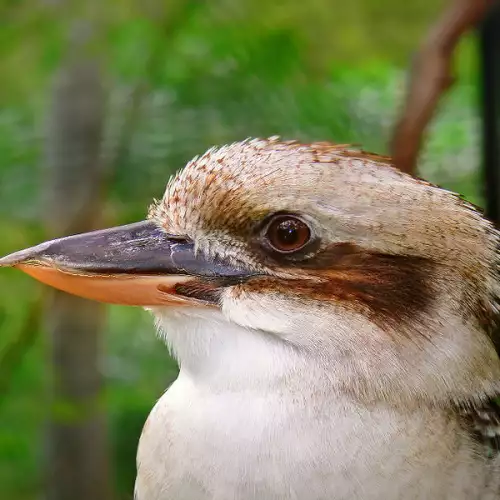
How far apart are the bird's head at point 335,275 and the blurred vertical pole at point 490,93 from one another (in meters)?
0.95

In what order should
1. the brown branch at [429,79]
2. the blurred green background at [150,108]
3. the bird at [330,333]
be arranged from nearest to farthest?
the bird at [330,333]
the brown branch at [429,79]
the blurred green background at [150,108]

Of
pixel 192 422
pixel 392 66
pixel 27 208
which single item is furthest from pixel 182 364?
pixel 392 66

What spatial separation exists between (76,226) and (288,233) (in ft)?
3.37

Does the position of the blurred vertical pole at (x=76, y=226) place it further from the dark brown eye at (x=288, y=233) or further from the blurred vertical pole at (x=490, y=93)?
the dark brown eye at (x=288, y=233)

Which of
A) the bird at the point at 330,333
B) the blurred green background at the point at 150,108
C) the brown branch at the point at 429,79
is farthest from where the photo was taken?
the blurred green background at the point at 150,108

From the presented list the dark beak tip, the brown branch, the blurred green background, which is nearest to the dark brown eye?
the dark beak tip

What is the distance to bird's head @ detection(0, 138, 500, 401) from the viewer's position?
0.82m

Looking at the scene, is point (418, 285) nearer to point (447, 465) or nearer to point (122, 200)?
point (447, 465)

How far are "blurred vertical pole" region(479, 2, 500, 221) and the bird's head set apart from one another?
0.95m

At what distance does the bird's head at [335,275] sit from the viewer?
82 cm

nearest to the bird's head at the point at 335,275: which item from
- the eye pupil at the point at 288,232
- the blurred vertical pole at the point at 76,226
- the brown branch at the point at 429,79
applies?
the eye pupil at the point at 288,232

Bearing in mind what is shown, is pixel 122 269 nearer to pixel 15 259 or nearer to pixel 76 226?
pixel 15 259

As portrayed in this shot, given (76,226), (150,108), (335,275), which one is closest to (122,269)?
(335,275)

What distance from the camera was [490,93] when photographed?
180 cm
